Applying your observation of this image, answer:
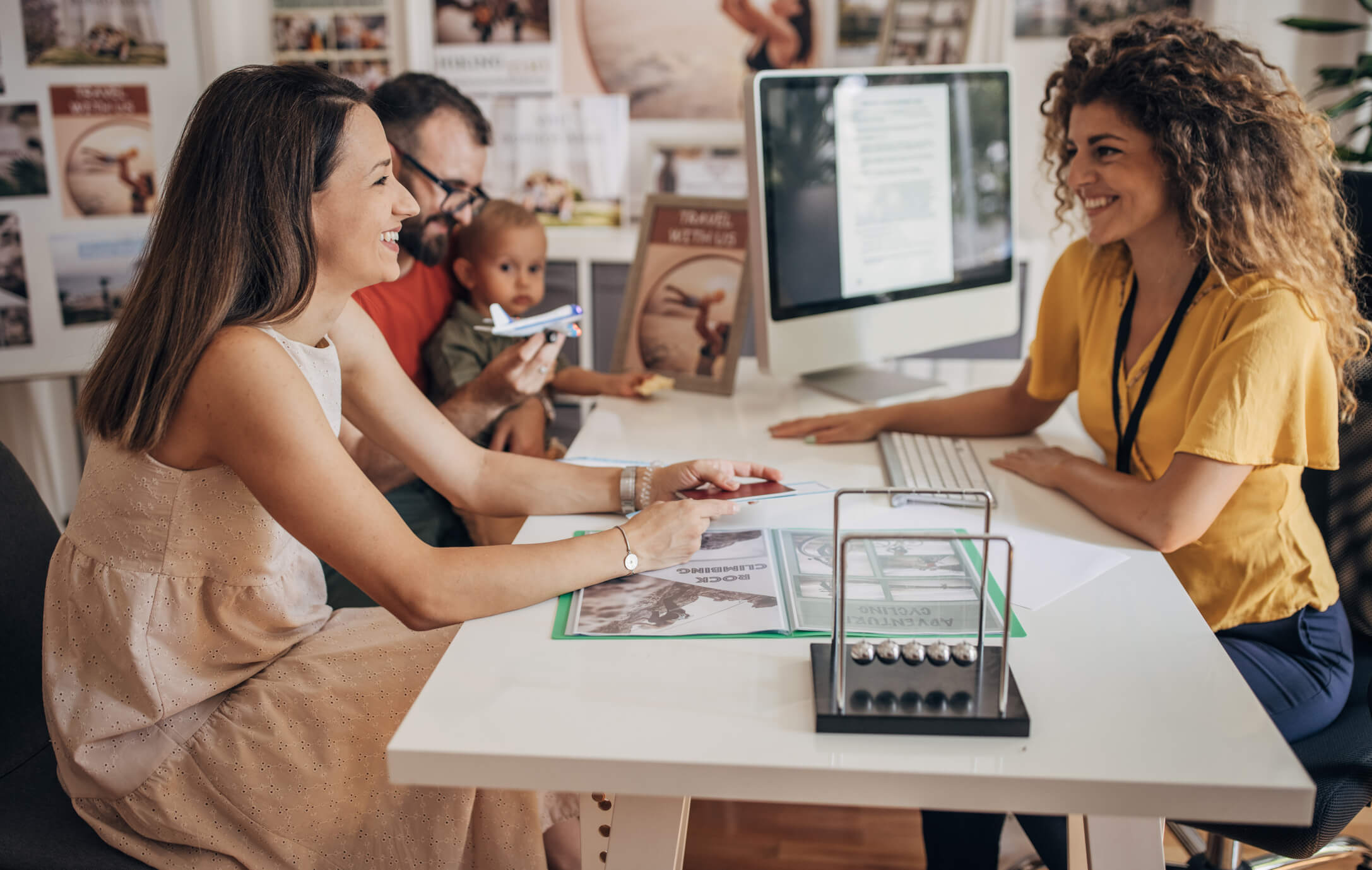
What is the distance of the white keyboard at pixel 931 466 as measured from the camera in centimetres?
135

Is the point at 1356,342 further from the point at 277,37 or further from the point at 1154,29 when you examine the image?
the point at 277,37

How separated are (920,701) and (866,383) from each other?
3.88 ft

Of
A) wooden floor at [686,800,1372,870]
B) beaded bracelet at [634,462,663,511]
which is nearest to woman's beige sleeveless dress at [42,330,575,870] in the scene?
beaded bracelet at [634,462,663,511]

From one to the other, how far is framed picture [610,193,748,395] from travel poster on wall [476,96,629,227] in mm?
1041

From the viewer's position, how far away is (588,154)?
9.84ft

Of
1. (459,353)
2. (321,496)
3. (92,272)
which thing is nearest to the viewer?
(321,496)

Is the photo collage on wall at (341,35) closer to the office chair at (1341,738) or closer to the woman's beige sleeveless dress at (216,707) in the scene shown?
the woman's beige sleeveless dress at (216,707)

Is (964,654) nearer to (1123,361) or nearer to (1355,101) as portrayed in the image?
(1123,361)

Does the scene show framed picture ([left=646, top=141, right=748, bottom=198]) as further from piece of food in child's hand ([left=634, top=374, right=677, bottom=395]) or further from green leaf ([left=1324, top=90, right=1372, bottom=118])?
green leaf ([left=1324, top=90, right=1372, bottom=118])

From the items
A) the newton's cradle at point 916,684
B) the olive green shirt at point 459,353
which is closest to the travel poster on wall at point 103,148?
the olive green shirt at point 459,353

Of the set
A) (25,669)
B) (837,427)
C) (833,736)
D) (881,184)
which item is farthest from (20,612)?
(881,184)

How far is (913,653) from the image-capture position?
87 centimetres

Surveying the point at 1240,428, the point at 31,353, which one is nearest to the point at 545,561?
the point at 1240,428

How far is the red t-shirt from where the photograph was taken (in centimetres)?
182
